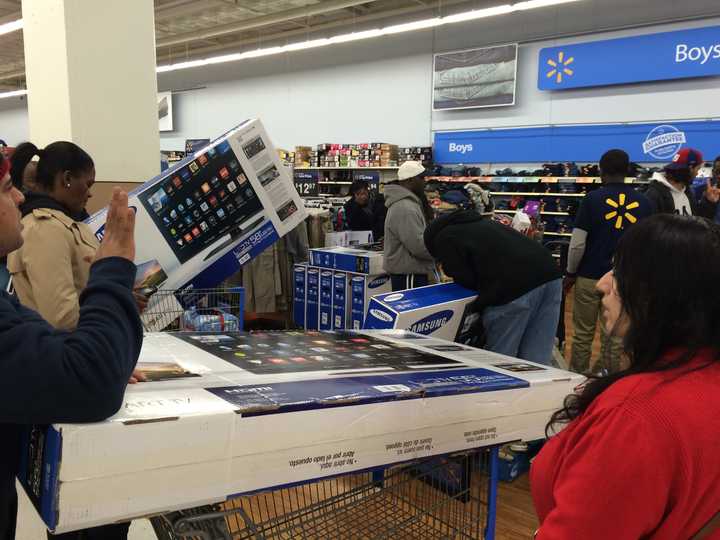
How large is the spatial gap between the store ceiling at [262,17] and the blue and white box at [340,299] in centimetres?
731

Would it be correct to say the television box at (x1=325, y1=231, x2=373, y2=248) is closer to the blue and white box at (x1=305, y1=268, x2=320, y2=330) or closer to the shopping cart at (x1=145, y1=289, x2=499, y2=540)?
the blue and white box at (x1=305, y1=268, x2=320, y2=330)

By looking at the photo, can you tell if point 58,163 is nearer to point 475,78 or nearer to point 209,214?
point 209,214

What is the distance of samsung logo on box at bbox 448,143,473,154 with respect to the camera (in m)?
12.4

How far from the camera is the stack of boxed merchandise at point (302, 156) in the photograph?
14259 mm

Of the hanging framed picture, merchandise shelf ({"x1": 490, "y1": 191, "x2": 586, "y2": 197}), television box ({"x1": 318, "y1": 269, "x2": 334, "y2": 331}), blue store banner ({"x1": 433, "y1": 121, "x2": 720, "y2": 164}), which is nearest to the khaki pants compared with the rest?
television box ({"x1": 318, "y1": 269, "x2": 334, "y2": 331})

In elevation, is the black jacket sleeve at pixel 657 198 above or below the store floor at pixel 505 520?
above

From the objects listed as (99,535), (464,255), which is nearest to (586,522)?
(99,535)

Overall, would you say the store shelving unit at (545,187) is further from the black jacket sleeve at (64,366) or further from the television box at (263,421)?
the black jacket sleeve at (64,366)

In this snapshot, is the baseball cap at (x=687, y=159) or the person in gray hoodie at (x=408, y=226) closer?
the baseball cap at (x=687, y=159)

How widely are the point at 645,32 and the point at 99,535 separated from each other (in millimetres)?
11384

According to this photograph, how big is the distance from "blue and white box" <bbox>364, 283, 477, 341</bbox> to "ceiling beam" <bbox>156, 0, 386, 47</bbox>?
9.68 meters

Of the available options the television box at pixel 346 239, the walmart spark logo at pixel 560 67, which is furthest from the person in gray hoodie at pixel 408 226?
the walmart spark logo at pixel 560 67

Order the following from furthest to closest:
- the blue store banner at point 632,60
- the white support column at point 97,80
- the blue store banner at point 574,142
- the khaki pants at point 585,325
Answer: the blue store banner at point 574,142 → the blue store banner at point 632,60 → the khaki pants at point 585,325 → the white support column at point 97,80

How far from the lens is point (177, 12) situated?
43.7 feet
